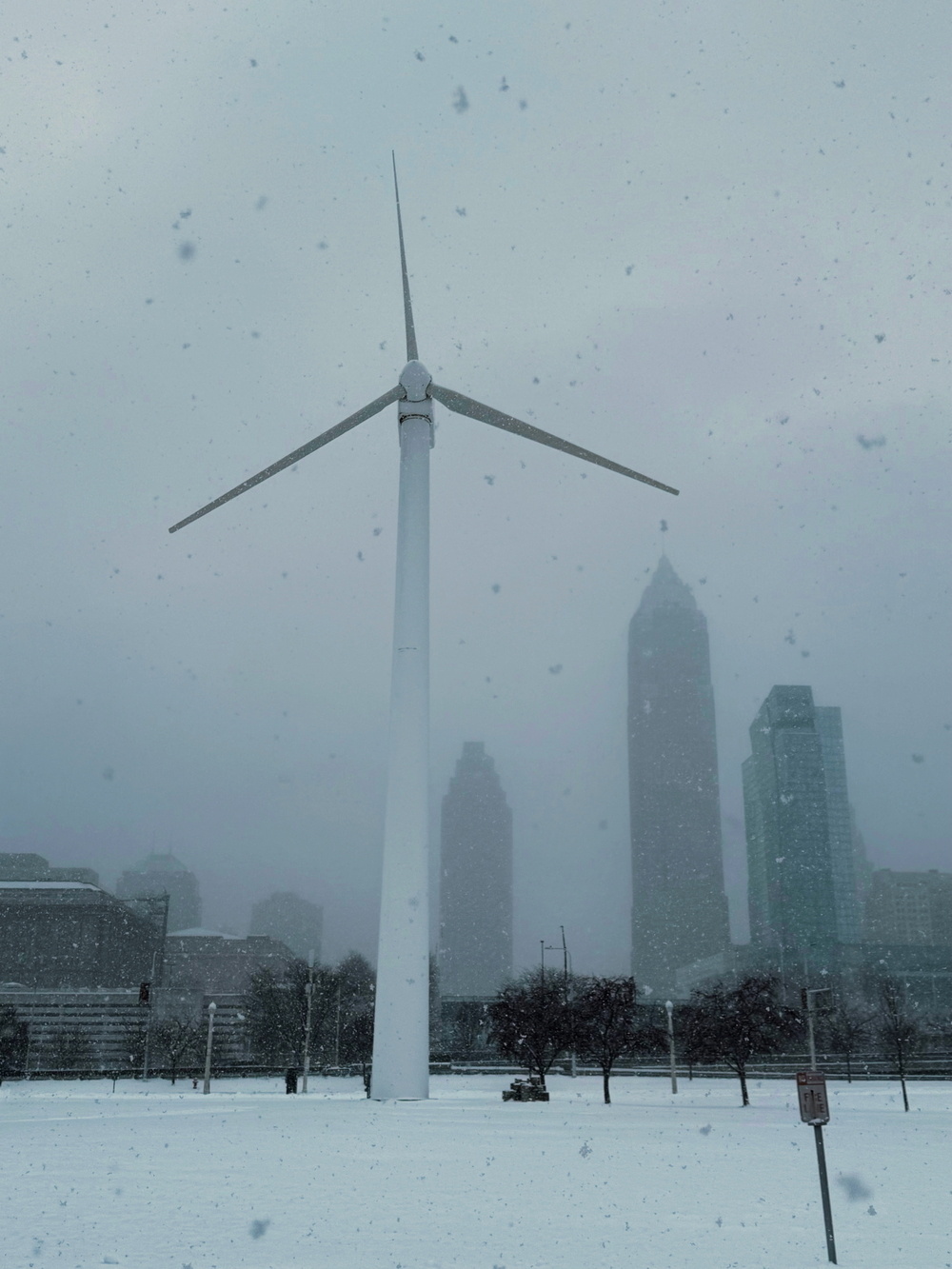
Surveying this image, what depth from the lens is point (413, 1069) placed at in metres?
41.0

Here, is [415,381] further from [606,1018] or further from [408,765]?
[606,1018]

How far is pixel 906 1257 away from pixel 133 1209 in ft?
34.8

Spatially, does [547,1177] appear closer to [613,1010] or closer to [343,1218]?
[343,1218]

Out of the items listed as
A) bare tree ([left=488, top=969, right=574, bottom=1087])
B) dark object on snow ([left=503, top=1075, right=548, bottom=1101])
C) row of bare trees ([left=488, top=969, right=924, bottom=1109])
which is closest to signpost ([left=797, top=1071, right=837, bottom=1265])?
dark object on snow ([left=503, top=1075, right=548, bottom=1101])

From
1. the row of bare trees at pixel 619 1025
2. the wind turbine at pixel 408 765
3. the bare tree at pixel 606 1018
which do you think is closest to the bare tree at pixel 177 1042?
the row of bare trees at pixel 619 1025

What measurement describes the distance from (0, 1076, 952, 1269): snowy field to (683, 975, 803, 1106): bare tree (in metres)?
19.3

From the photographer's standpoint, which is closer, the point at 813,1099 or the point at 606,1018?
the point at 813,1099

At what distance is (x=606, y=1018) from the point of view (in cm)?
6038

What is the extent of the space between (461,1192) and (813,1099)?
777 cm

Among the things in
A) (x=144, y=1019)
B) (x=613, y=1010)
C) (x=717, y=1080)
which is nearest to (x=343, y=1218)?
(x=613, y=1010)

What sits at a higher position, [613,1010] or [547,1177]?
[613,1010]

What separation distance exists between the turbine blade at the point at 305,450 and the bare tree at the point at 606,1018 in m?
31.5

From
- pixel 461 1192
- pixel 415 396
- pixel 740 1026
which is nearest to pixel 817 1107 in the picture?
pixel 461 1192

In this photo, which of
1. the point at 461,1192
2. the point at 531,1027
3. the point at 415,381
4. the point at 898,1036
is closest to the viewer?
the point at 461,1192
